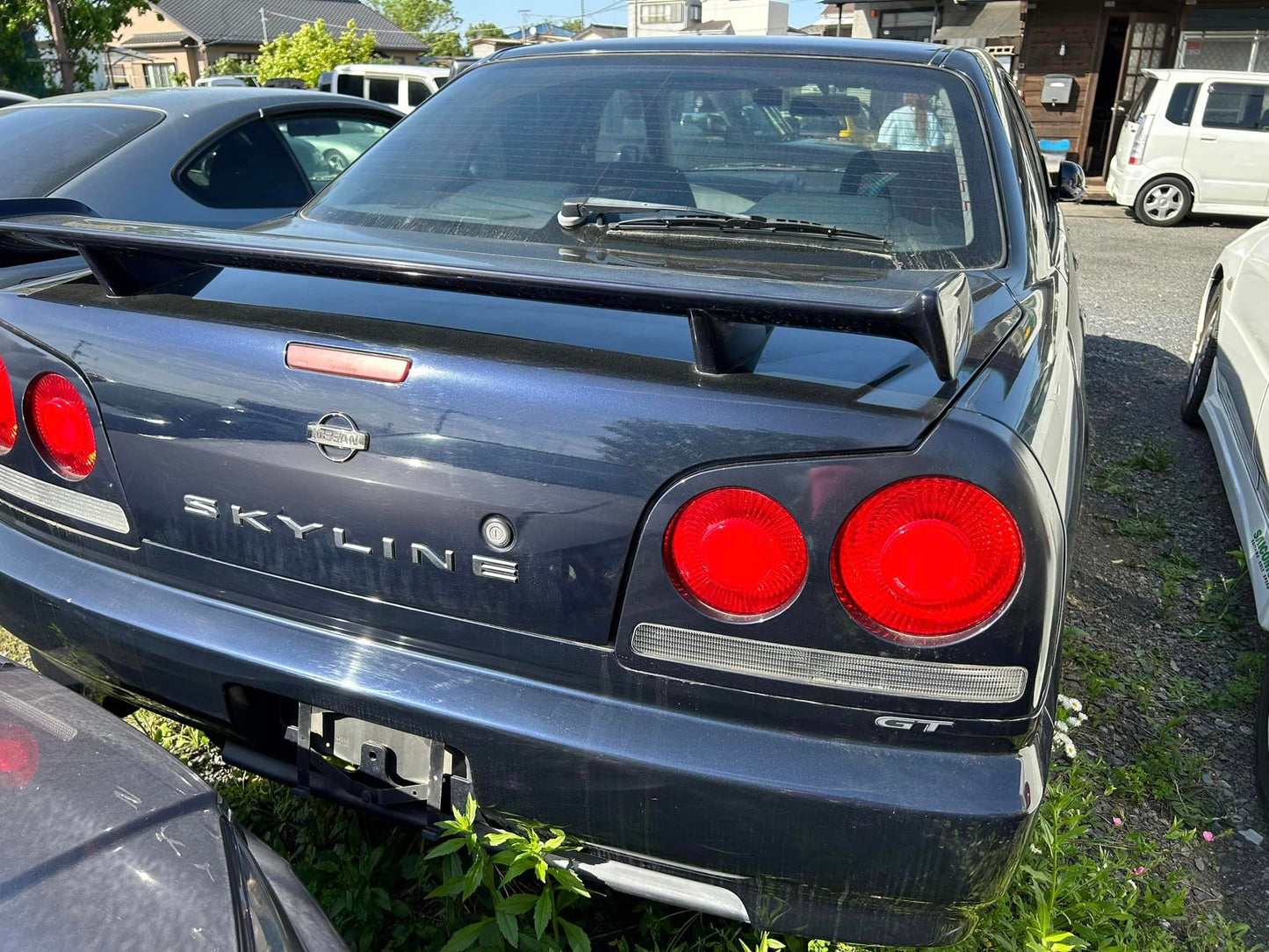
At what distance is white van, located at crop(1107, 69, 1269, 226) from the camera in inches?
476

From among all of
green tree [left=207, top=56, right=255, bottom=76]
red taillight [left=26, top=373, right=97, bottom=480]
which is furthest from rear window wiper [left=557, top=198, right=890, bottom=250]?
green tree [left=207, top=56, right=255, bottom=76]

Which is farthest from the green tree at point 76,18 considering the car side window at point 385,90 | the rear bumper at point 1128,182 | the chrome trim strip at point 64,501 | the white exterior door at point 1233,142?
the chrome trim strip at point 64,501

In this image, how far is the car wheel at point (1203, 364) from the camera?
4.38 m

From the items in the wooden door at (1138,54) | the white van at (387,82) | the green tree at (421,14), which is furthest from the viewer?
the green tree at (421,14)

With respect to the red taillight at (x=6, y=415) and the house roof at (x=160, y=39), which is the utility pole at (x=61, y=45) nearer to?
the red taillight at (x=6, y=415)

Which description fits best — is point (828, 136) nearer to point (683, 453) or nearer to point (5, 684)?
point (683, 453)

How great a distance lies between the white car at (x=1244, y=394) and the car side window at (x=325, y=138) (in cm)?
355

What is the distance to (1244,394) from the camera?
348 centimetres

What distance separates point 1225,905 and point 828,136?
1839 millimetres

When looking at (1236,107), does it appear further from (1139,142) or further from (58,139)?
(58,139)

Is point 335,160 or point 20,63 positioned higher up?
point 335,160

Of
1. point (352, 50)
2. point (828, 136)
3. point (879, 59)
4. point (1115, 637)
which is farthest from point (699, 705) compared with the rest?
point (352, 50)

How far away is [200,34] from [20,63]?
3793cm

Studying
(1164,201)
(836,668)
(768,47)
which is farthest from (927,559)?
(1164,201)
